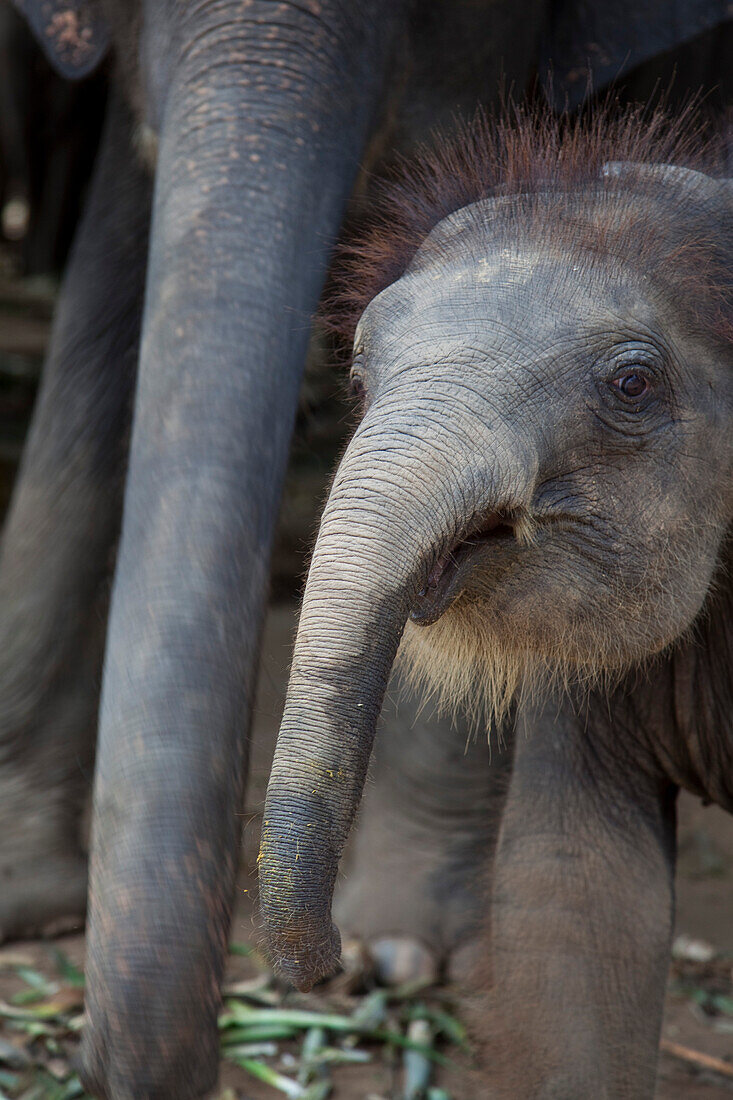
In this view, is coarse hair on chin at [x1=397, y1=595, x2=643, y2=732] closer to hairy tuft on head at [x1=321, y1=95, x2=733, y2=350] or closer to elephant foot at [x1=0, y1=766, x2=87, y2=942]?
hairy tuft on head at [x1=321, y1=95, x2=733, y2=350]

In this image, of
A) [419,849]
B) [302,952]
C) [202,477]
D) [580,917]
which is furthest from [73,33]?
[302,952]

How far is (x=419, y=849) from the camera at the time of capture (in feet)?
10.4

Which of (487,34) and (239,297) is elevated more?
(487,34)

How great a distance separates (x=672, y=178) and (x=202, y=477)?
707 millimetres

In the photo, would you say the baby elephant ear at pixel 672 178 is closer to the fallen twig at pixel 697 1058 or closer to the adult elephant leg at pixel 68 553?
the fallen twig at pixel 697 1058

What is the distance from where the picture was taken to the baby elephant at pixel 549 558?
1.53m

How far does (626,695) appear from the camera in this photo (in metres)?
2.20

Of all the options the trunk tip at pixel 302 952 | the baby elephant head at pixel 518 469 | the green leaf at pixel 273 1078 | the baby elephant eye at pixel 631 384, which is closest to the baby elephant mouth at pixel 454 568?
the baby elephant head at pixel 518 469

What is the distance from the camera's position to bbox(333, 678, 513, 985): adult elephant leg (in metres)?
3.02

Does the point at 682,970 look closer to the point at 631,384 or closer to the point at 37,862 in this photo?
the point at 37,862

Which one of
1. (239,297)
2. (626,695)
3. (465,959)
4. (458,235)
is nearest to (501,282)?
(458,235)

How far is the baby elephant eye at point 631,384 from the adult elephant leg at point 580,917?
57cm

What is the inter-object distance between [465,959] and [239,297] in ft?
4.66

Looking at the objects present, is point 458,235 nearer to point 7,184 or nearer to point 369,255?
point 369,255
